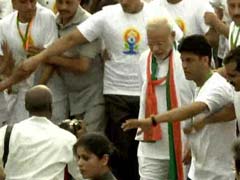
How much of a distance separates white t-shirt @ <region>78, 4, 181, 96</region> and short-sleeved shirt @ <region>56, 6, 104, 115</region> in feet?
0.69

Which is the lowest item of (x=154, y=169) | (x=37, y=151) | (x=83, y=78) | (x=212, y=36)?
(x=154, y=169)

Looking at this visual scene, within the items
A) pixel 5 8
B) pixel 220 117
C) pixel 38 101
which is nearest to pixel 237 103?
pixel 220 117

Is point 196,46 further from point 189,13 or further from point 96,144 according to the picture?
point 189,13

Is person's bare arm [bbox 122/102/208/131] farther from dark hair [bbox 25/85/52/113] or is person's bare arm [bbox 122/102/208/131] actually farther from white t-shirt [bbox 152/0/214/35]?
white t-shirt [bbox 152/0/214/35]

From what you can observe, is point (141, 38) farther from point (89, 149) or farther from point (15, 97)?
point (89, 149)

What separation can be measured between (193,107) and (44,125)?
1.23 m

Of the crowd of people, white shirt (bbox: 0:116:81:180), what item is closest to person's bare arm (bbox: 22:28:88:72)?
the crowd of people

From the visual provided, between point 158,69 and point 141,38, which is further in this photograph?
point 141,38

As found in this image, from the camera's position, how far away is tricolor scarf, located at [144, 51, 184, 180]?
34.6 ft

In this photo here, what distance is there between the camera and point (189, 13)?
462 inches

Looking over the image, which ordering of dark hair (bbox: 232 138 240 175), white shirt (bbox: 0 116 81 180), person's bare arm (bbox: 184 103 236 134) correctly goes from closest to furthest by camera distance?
dark hair (bbox: 232 138 240 175)
white shirt (bbox: 0 116 81 180)
person's bare arm (bbox: 184 103 236 134)

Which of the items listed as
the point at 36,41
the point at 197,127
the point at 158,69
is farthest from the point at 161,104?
the point at 36,41

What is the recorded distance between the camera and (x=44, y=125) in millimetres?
9453

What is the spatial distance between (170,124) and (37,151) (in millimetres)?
1663
